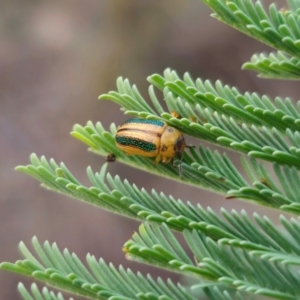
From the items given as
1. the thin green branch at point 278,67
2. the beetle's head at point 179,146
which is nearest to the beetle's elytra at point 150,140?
the beetle's head at point 179,146

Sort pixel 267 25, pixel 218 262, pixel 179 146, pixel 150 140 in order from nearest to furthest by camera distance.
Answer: pixel 218 262 → pixel 267 25 → pixel 179 146 → pixel 150 140

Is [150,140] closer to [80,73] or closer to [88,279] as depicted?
[88,279]

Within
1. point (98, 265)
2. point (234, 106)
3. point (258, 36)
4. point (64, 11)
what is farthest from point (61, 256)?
point (64, 11)

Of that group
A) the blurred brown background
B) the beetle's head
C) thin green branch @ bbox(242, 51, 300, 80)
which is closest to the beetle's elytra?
the beetle's head

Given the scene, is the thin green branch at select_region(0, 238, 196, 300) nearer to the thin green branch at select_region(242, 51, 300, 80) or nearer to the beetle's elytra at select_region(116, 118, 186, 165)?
the beetle's elytra at select_region(116, 118, 186, 165)

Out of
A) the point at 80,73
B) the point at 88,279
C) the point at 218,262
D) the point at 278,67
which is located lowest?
the point at 218,262

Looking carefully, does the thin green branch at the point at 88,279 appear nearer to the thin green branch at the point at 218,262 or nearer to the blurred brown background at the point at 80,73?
the thin green branch at the point at 218,262

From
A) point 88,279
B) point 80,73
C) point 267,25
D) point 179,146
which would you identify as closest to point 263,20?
point 267,25
